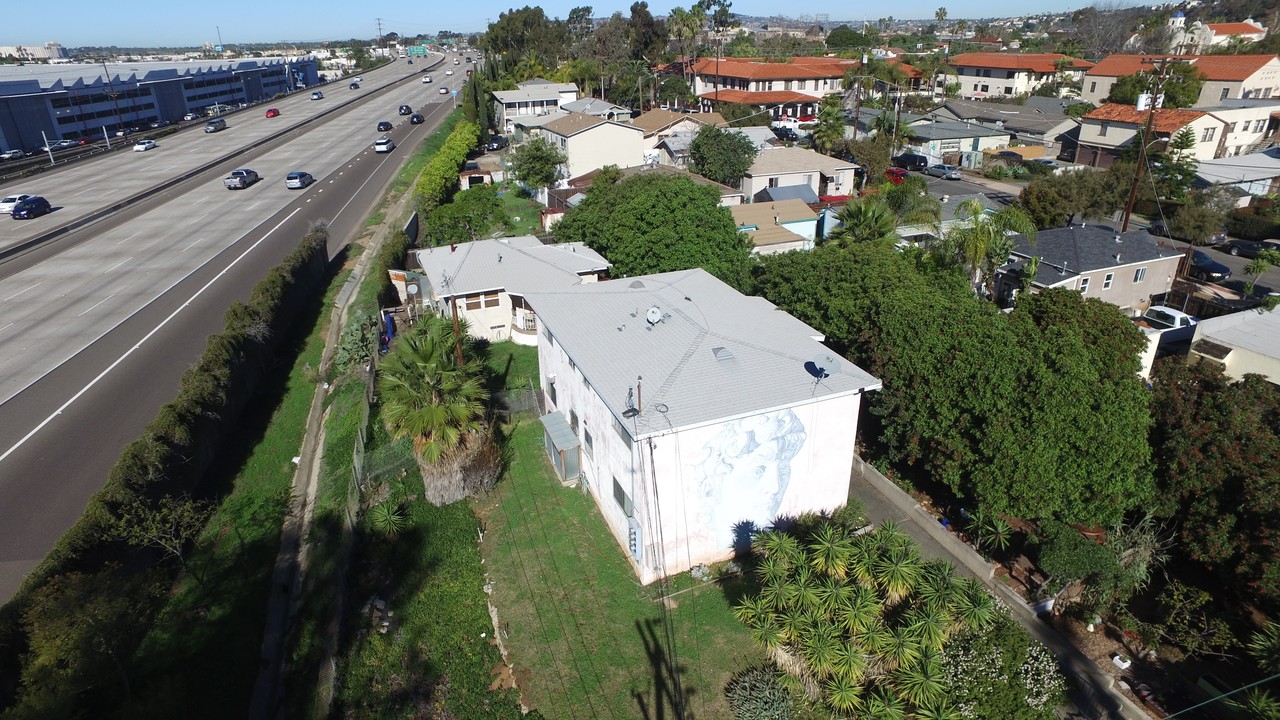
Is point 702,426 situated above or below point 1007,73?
below

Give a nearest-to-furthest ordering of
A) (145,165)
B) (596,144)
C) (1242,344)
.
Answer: (1242,344)
(596,144)
(145,165)

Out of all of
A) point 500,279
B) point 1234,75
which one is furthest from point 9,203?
point 1234,75

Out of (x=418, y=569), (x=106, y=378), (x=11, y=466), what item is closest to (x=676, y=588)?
(x=418, y=569)

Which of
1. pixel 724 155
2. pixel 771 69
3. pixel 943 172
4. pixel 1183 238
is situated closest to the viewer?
pixel 1183 238

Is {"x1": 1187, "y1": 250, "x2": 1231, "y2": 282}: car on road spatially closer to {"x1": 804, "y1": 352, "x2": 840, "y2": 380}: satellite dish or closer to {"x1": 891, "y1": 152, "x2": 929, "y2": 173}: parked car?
{"x1": 891, "y1": 152, "x2": 929, "y2": 173}: parked car

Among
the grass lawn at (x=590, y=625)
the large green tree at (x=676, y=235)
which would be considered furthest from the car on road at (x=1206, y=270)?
the grass lawn at (x=590, y=625)

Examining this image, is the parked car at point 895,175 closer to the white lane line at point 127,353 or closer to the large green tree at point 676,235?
the large green tree at point 676,235

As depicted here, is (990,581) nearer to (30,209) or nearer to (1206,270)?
(1206,270)

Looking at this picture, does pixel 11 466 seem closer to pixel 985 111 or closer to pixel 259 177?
pixel 259 177
